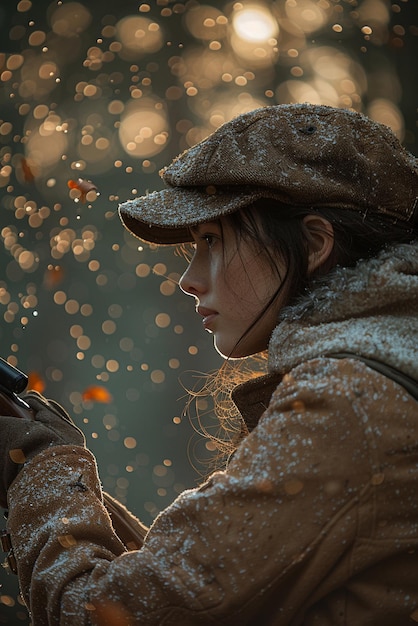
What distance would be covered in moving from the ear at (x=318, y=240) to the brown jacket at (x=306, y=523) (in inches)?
7.4

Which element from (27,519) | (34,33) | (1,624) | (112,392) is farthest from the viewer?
(112,392)

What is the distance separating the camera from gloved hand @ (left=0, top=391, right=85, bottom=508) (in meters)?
1.20

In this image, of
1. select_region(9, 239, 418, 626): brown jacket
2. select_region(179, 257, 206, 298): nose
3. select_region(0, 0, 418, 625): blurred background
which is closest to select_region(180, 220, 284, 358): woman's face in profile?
select_region(179, 257, 206, 298): nose

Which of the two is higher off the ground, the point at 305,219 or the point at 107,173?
the point at 305,219

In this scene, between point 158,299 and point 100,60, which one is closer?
point 100,60

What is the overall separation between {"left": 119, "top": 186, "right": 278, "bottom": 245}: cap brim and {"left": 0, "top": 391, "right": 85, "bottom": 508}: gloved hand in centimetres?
35

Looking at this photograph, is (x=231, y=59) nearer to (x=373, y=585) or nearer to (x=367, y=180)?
(x=367, y=180)

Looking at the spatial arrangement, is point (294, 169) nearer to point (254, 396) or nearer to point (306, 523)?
point (254, 396)

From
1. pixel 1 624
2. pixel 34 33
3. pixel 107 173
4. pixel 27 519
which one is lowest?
pixel 1 624

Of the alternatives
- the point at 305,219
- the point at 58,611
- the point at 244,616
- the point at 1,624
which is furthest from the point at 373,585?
the point at 1,624

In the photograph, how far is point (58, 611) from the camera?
1021mm

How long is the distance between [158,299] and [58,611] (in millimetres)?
2896

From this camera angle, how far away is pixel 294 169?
3.75ft

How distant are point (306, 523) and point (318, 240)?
45 cm
